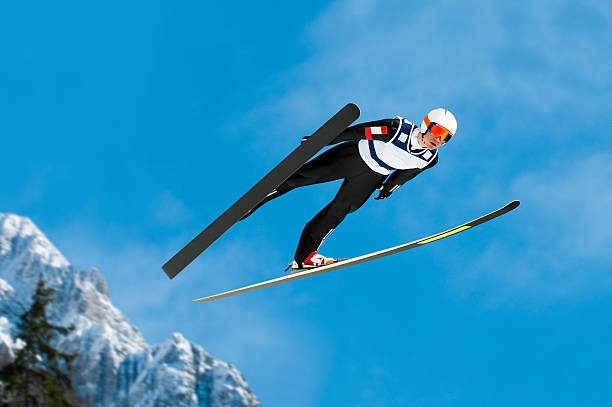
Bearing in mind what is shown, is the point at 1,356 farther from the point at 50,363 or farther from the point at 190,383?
the point at 50,363

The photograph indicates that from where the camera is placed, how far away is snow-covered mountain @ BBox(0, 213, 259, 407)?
135 m

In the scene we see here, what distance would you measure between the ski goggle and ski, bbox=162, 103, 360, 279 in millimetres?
1234

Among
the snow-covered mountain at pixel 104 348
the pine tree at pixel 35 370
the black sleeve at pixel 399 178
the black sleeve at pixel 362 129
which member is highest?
the snow-covered mountain at pixel 104 348

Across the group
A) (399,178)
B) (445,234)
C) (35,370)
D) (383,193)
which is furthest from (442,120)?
(35,370)

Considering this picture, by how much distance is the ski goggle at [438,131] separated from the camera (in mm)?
6734

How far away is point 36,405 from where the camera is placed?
17.9 m

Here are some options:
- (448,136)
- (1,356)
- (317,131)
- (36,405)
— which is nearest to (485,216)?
(448,136)

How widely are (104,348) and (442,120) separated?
14121 cm

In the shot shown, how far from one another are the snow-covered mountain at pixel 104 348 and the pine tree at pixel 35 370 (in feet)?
317

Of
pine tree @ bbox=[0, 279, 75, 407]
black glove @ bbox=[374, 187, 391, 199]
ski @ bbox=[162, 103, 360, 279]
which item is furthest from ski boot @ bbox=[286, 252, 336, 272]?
pine tree @ bbox=[0, 279, 75, 407]

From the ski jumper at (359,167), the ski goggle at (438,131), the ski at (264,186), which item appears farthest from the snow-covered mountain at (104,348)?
the ski goggle at (438,131)

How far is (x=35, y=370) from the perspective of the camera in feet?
61.0

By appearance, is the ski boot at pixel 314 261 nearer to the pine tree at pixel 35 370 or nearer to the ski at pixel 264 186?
the ski at pixel 264 186

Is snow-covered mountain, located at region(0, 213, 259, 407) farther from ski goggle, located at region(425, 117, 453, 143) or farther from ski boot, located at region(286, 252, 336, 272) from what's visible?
ski goggle, located at region(425, 117, 453, 143)
